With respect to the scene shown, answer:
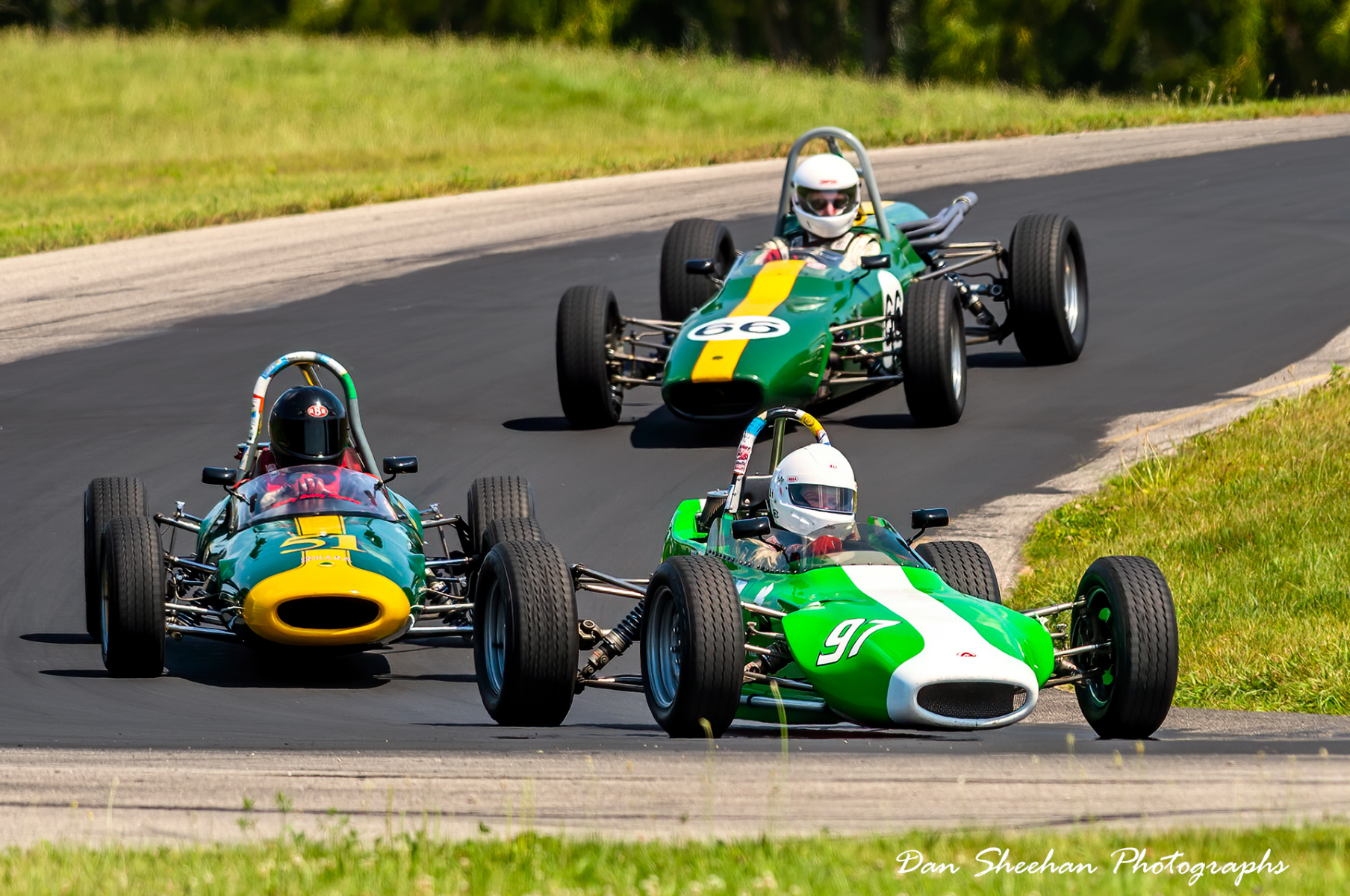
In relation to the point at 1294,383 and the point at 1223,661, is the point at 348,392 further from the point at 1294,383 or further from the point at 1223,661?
the point at 1294,383

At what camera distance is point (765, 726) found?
955cm

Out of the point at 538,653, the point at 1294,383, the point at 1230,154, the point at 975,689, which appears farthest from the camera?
the point at 1230,154

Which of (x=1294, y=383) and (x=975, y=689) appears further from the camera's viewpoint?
(x=1294, y=383)

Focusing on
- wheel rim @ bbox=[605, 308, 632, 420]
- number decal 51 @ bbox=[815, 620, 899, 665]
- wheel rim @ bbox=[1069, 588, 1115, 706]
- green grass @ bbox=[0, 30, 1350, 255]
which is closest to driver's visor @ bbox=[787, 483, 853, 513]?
number decal 51 @ bbox=[815, 620, 899, 665]

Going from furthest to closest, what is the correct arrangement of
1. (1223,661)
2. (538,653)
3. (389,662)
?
(389,662) → (1223,661) → (538,653)

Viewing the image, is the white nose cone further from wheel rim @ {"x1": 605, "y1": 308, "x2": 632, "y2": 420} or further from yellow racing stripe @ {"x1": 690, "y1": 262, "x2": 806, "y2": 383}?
wheel rim @ {"x1": 605, "y1": 308, "x2": 632, "y2": 420}

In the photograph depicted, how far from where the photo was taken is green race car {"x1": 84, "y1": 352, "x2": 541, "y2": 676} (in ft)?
35.5

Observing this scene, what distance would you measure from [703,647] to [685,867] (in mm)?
2774

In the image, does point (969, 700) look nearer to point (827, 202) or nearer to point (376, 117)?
point (827, 202)

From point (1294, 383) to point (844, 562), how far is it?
9315mm

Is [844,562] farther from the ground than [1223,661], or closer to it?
farther from the ground

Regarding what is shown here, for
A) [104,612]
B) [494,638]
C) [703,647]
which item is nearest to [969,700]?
[703,647]

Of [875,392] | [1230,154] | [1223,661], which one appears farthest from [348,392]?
[1230,154]

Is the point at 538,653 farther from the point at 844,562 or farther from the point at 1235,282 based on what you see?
the point at 1235,282
